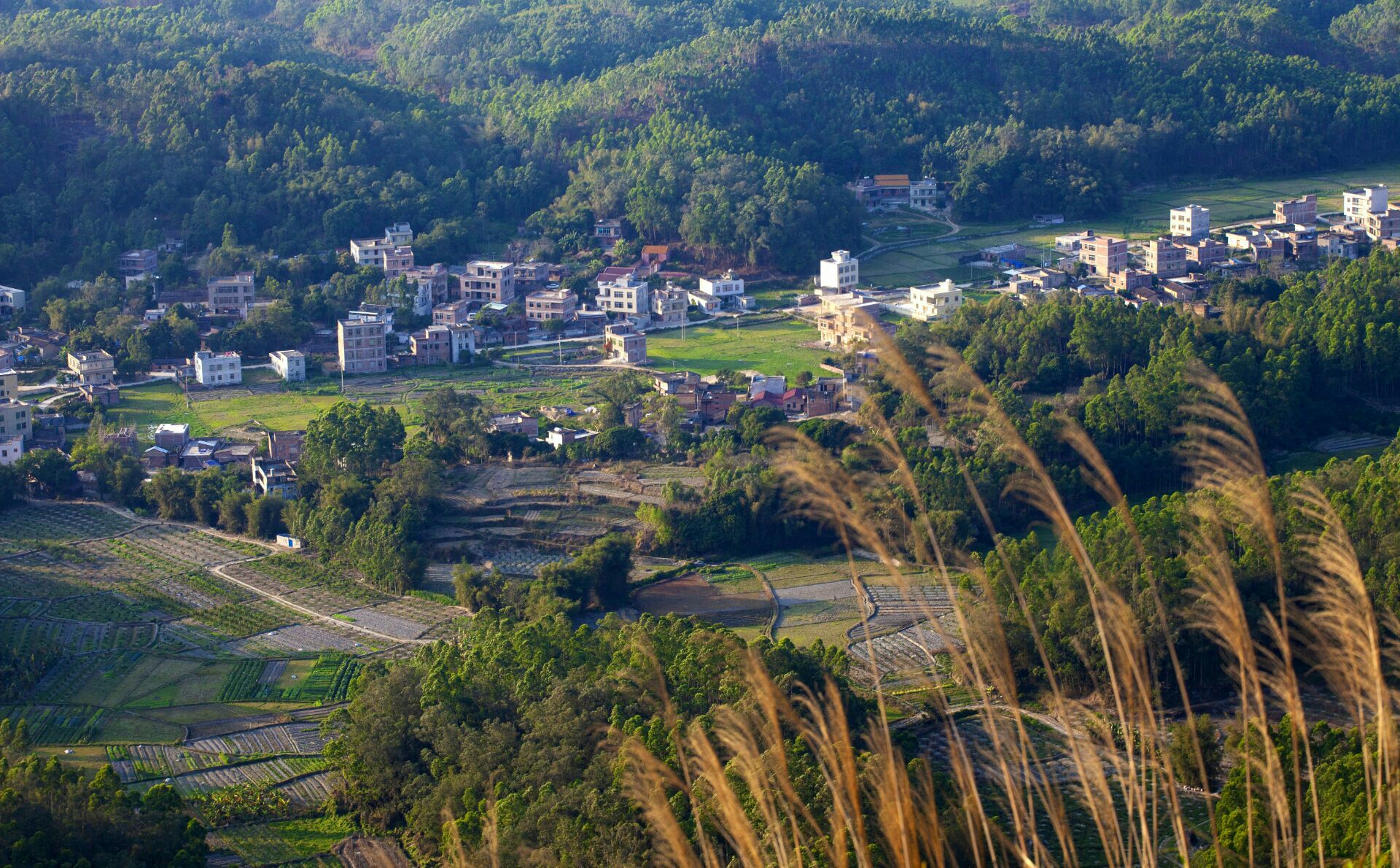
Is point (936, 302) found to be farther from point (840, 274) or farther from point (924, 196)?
point (924, 196)

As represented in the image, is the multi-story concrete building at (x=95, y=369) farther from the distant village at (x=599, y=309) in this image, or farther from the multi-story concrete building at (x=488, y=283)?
the multi-story concrete building at (x=488, y=283)

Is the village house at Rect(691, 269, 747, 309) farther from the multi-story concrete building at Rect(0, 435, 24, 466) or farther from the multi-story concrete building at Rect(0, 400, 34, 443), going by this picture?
the multi-story concrete building at Rect(0, 435, 24, 466)

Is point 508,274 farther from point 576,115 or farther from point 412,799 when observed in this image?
point 412,799

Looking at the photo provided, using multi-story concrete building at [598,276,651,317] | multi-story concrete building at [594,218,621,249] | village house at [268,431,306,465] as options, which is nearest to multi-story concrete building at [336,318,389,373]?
multi-story concrete building at [598,276,651,317]

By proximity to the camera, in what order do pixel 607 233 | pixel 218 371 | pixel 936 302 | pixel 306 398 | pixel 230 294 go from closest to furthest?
1. pixel 306 398
2. pixel 218 371
3. pixel 936 302
4. pixel 230 294
5. pixel 607 233

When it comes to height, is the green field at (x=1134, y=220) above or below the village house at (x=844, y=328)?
above

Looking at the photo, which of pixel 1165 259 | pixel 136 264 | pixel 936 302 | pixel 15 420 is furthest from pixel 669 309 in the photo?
pixel 15 420

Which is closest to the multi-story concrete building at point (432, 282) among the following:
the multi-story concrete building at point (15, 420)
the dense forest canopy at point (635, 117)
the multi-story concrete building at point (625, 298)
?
the dense forest canopy at point (635, 117)
